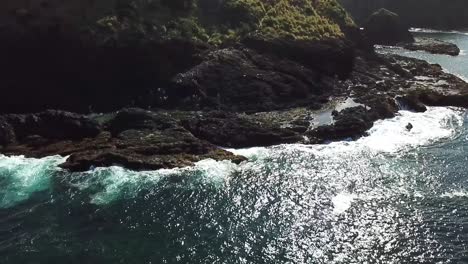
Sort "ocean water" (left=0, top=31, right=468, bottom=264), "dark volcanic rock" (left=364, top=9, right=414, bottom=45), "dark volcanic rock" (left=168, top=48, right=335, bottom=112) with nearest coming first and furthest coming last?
"ocean water" (left=0, top=31, right=468, bottom=264) < "dark volcanic rock" (left=168, top=48, right=335, bottom=112) < "dark volcanic rock" (left=364, top=9, right=414, bottom=45)

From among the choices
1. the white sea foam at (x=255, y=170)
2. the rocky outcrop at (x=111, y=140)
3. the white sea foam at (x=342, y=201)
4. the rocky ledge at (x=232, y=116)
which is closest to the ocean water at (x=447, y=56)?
the rocky ledge at (x=232, y=116)

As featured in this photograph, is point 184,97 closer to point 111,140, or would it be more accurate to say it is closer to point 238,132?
point 238,132

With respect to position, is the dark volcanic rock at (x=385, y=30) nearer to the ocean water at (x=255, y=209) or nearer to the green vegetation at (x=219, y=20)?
the green vegetation at (x=219, y=20)

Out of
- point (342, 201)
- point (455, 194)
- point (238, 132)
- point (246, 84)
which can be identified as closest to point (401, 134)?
point (455, 194)

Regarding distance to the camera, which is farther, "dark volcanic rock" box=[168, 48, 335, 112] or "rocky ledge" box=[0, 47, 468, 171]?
"dark volcanic rock" box=[168, 48, 335, 112]

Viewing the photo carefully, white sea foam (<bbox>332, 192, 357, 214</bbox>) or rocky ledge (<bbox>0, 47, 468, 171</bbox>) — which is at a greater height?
white sea foam (<bbox>332, 192, 357, 214</bbox>)

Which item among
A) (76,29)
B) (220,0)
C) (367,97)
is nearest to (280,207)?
(367,97)

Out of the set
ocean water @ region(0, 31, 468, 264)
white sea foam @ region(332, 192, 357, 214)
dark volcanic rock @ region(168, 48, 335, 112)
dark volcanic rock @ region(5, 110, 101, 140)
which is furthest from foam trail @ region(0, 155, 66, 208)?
white sea foam @ region(332, 192, 357, 214)

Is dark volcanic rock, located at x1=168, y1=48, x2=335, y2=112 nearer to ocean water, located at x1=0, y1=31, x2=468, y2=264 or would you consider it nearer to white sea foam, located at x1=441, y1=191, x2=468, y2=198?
ocean water, located at x1=0, y1=31, x2=468, y2=264
